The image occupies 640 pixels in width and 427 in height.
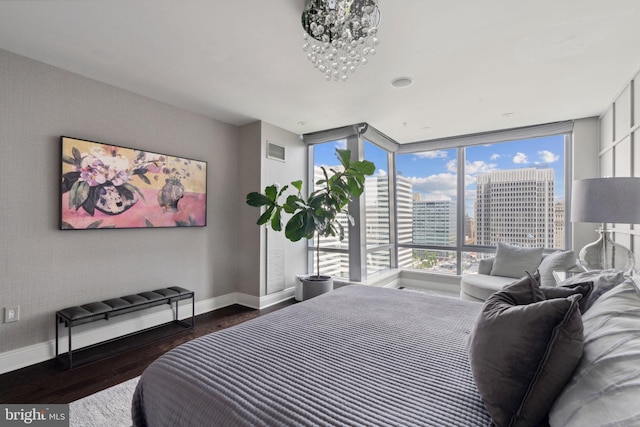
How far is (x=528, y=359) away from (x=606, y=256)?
2.25 metres

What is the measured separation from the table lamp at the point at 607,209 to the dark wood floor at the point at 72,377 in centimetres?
361

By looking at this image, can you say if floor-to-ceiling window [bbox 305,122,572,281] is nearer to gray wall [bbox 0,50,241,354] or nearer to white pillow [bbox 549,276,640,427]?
gray wall [bbox 0,50,241,354]

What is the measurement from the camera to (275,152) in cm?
416

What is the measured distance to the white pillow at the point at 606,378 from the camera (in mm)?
603

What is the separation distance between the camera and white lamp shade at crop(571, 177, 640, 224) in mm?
1893

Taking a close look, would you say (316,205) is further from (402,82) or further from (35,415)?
(35,415)

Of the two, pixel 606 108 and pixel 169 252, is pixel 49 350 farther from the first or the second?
pixel 606 108

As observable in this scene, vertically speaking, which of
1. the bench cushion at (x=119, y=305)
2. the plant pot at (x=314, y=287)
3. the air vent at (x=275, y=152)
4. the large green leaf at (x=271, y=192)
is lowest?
the plant pot at (x=314, y=287)

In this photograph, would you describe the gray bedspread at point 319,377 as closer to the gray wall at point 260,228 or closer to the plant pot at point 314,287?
the plant pot at point 314,287

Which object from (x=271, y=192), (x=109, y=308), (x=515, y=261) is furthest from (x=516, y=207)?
(x=109, y=308)

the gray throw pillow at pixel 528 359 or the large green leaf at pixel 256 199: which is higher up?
the large green leaf at pixel 256 199

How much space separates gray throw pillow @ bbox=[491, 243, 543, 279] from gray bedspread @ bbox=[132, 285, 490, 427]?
7.72ft

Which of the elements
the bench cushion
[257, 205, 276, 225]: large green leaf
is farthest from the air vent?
the bench cushion

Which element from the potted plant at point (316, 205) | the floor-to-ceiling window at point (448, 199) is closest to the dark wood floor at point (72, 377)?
the potted plant at point (316, 205)
